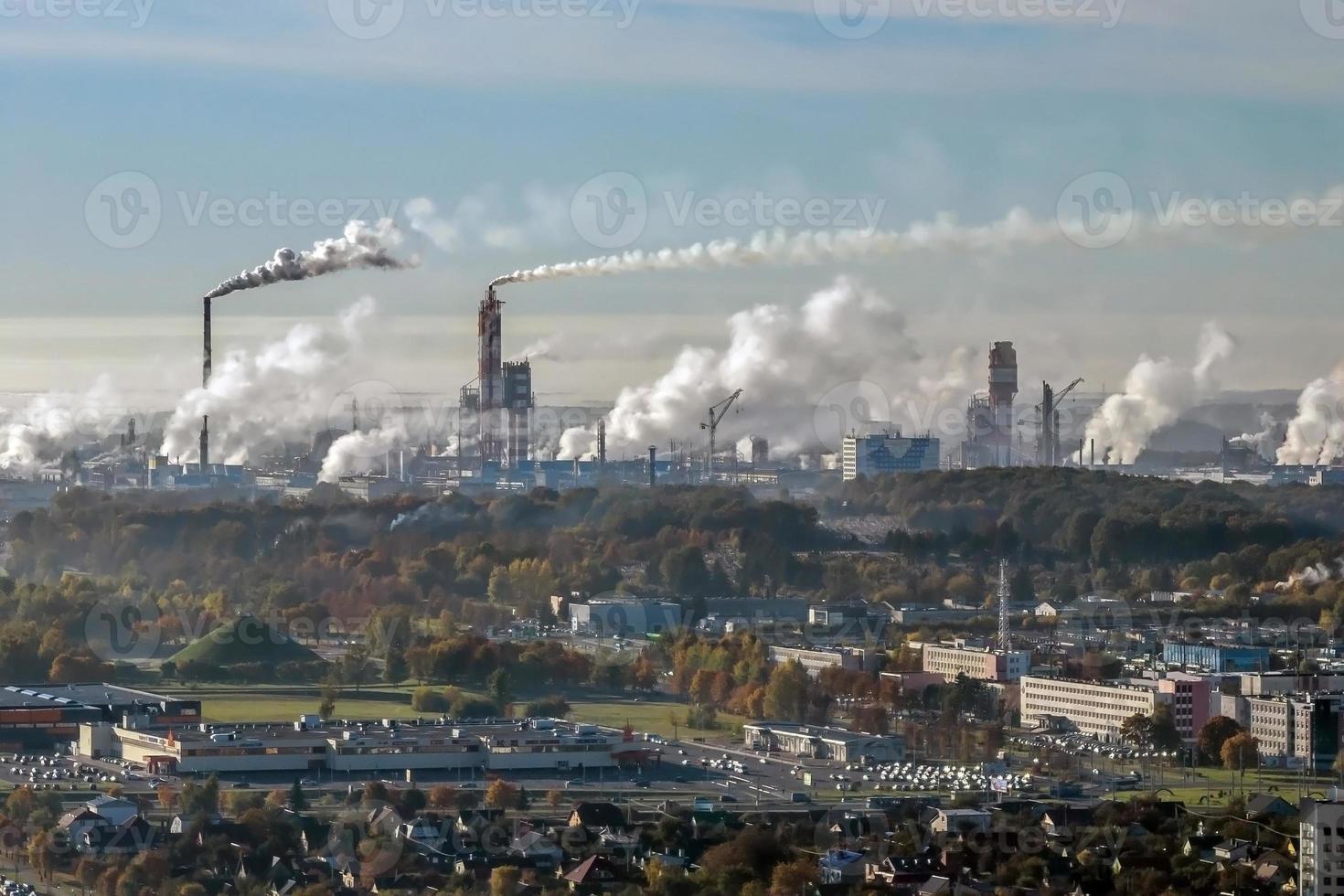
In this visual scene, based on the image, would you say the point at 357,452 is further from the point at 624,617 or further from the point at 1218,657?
the point at 1218,657

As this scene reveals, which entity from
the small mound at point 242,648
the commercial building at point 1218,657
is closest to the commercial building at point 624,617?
the small mound at point 242,648

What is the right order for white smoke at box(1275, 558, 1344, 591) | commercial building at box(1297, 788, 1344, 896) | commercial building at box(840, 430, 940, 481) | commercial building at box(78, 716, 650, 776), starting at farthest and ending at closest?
1. commercial building at box(840, 430, 940, 481)
2. white smoke at box(1275, 558, 1344, 591)
3. commercial building at box(78, 716, 650, 776)
4. commercial building at box(1297, 788, 1344, 896)

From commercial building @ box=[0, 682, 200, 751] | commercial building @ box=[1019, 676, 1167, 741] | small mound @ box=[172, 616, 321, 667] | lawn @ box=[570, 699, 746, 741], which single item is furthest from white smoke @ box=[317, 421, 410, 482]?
commercial building @ box=[1019, 676, 1167, 741]

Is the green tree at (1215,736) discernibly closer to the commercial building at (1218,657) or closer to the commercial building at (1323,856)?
the commercial building at (1218,657)

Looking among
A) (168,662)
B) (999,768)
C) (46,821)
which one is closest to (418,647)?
(168,662)

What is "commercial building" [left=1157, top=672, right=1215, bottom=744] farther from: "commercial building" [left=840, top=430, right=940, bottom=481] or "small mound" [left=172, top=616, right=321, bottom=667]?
"commercial building" [left=840, top=430, right=940, bottom=481]
